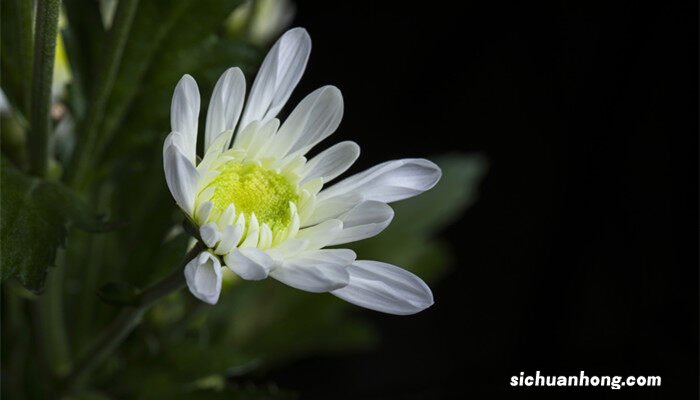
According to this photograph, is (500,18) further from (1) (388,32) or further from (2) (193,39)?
(2) (193,39)

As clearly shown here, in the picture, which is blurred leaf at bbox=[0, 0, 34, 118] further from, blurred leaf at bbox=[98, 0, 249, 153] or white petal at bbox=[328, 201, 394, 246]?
white petal at bbox=[328, 201, 394, 246]

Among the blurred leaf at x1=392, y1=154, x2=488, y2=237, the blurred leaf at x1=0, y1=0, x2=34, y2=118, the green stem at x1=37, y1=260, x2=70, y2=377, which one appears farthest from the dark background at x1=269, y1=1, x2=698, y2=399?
the blurred leaf at x1=0, y1=0, x2=34, y2=118

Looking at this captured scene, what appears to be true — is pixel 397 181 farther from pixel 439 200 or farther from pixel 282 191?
pixel 439 200

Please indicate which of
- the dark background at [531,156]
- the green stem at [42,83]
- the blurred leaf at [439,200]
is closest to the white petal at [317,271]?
the green stem at [42,83]

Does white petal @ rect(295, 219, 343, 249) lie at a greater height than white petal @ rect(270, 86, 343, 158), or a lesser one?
lesser

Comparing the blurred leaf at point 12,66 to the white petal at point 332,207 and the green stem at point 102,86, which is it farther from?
the white petal at point 332,207

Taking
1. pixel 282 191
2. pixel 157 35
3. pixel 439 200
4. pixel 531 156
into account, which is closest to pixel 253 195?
pixel 282 191
